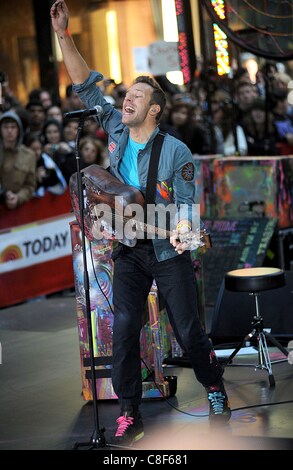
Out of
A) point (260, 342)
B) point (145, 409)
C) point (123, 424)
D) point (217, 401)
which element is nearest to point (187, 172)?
point (217, 401)

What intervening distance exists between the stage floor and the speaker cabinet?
1.16 feet

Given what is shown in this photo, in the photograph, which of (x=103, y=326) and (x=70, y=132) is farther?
(x=70, y=132)

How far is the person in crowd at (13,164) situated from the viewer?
1098cm

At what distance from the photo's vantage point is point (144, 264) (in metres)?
6.00

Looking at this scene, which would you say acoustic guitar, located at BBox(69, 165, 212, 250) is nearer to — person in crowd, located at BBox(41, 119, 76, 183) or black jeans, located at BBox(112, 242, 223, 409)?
black jeans, located at BBox(112, 242, 223, 409)

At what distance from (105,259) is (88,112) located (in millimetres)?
1449

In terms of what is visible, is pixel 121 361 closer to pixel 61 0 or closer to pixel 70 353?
pixel 61 0

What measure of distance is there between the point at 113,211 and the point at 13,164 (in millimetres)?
5260

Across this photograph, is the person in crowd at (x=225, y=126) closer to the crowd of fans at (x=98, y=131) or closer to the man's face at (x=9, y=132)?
the crowd of fans at (x=98, y=131)

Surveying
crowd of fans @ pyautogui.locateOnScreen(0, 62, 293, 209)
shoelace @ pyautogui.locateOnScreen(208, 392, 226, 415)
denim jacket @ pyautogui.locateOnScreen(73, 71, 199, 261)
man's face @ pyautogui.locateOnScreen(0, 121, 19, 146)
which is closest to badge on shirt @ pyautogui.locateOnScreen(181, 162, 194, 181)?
denim jacket @ pyautogui.locateOnScreen(73, 71, 199, 261)

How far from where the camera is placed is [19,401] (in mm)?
7168

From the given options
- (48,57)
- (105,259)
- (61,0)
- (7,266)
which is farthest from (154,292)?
(48,57)

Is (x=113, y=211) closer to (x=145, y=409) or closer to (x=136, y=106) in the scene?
(x=136, y=106)

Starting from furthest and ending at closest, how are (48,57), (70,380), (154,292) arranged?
(48,57)
(70,380)
(154,292)
